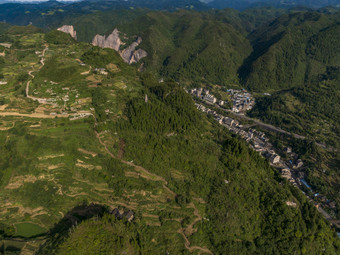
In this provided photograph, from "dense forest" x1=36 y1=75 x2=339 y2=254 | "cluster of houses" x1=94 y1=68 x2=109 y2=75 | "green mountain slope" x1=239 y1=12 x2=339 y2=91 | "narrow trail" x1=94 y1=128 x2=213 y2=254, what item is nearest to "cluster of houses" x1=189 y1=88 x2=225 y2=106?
"green mountain slope" x1=239 y1=12 x2=339 y2=91

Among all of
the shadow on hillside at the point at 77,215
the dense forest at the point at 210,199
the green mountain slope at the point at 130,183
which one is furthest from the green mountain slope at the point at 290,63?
the shadow on hillside at the point at 77,215

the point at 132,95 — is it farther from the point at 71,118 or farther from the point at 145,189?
the point at 145,189

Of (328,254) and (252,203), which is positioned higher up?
(252,203)

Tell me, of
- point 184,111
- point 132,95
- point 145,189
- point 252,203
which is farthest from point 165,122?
point 252,203

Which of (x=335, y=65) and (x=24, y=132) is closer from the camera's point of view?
(x=24, y=132)

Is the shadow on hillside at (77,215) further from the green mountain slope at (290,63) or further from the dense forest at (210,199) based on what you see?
the green mountain slope at (290,63)

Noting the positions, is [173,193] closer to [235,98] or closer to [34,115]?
[34,115]

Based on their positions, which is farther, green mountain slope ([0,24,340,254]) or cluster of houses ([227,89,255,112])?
cluster of houses ([227,89,255,112])

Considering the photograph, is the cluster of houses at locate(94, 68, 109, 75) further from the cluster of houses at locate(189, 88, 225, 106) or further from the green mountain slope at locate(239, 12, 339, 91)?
the green mountain slope at locate(239, 12, 339, 91)
